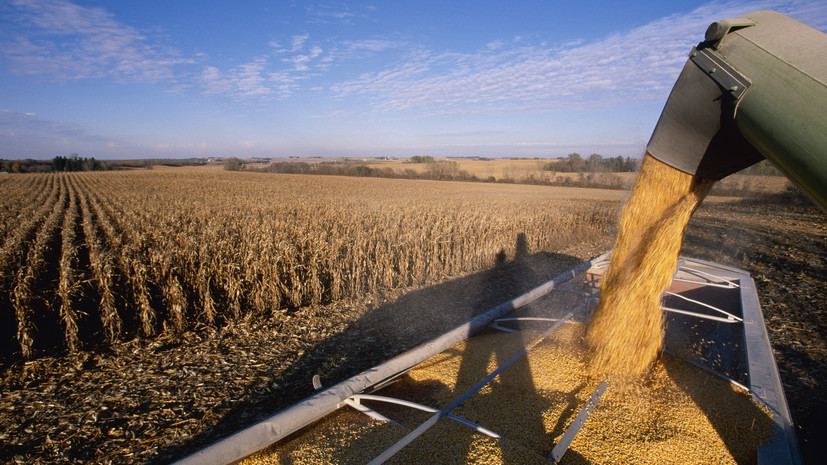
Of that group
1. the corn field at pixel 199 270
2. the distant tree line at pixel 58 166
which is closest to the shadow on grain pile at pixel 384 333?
the corn field at pixel 199 270

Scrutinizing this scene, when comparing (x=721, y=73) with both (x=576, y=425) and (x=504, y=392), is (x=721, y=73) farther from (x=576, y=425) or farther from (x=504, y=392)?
(x=504, y=392)

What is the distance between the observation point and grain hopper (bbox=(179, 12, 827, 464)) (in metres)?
1.29

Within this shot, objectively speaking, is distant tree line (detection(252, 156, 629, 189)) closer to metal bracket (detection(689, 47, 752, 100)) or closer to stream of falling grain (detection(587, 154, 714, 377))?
stream of falling grain (detection(587, 154, 714, 377))

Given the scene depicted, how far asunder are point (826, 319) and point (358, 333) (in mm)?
6474

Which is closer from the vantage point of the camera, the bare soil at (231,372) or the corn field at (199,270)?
the bare soil at (231,372)

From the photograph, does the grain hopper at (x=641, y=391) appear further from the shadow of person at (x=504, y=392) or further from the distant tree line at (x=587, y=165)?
the distant tree line at (x=587, y=165)

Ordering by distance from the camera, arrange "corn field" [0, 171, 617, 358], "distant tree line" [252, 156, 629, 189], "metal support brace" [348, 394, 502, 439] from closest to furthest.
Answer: "metal support brace" [348, 394, 502, 439], "corn field" [0, 171, 617, 358], "distant tree line" [252, 156, 629, 189]

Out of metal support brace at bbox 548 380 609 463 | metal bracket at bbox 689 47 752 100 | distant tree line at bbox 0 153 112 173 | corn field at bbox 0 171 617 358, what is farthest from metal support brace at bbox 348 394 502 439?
distant tree line at bbox 0 153 112 173

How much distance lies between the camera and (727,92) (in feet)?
4.90

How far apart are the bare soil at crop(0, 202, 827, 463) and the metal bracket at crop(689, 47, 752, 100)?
280 centimetres

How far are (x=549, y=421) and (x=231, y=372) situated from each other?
2.91m

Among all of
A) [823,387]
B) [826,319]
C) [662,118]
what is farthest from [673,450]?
[826,319]

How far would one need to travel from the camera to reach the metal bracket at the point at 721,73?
140 cm

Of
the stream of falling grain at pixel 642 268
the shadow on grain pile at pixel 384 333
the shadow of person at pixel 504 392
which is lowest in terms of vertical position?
the shadow on grain pile at pixel 384 333
